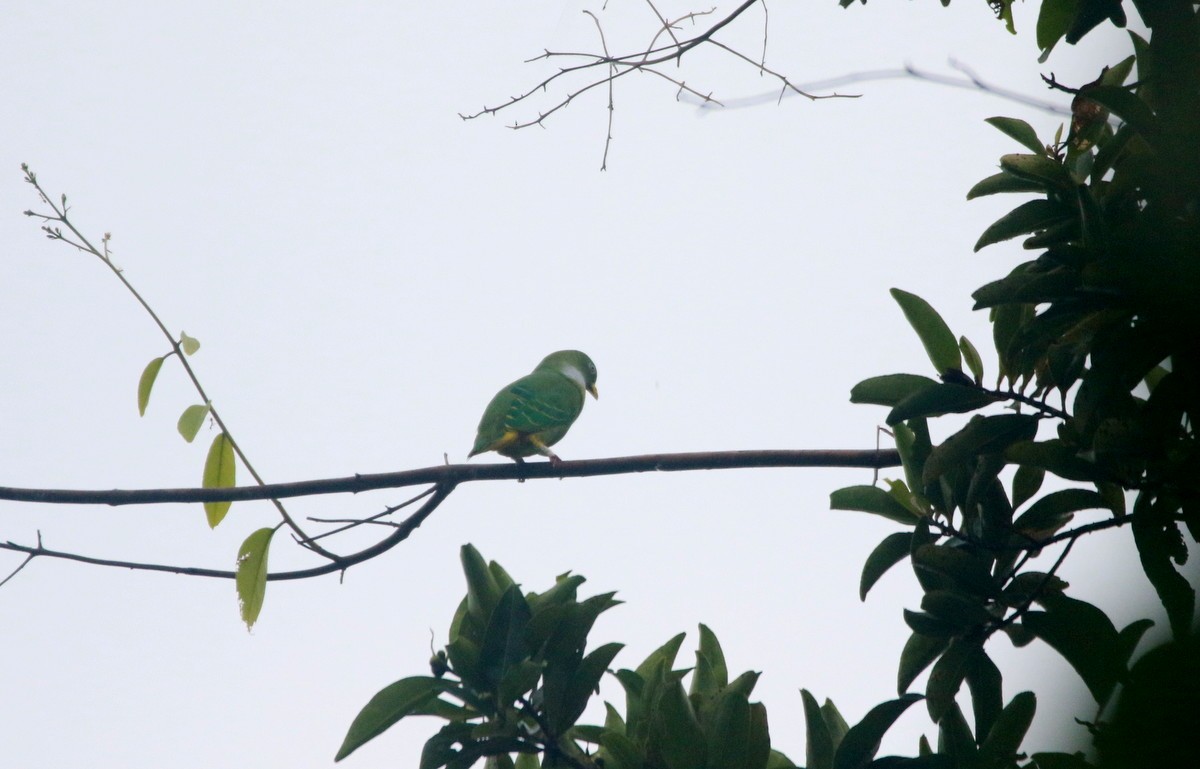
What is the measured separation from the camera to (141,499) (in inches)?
103

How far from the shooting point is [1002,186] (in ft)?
6.88

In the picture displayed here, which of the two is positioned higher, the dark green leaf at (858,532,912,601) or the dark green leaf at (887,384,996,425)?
the dark green leaf at (887,384,996,425)

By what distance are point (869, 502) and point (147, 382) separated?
241 cm

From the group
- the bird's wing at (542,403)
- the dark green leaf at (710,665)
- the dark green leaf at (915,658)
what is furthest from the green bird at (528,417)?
the dark green leaf at (915,658)

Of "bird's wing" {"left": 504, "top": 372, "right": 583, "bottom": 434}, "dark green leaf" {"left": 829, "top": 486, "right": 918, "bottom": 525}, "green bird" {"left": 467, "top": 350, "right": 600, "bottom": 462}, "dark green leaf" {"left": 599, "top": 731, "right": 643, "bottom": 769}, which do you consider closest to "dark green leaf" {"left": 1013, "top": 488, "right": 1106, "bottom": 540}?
"dark green leaf" {"left": 829, "top": 486, "right": 918, "bottom": 525}

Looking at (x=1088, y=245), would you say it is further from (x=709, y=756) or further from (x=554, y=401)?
(x=554, y=401)

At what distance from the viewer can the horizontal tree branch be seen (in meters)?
2.43

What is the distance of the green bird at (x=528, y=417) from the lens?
14.3 feet

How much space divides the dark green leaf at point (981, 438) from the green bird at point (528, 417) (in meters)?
2.35

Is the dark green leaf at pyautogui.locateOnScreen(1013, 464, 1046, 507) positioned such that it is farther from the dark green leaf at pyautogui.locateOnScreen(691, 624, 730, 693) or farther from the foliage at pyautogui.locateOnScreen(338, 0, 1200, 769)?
the dark green leaf at pyautogui.locateOnScreen(691, 624, 730, 693)

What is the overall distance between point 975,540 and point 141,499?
6.99ft

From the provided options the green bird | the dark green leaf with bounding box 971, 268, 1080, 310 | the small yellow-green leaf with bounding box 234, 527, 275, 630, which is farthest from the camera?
→ the green bird

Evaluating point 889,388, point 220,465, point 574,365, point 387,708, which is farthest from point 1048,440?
point 574,365

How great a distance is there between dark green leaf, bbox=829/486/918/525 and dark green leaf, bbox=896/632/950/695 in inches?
10.6
